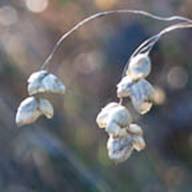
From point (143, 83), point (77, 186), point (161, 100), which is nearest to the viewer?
point (143, 83)

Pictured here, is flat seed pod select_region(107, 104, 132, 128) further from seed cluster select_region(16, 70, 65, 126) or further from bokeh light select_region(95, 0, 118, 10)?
bokeh light select_region(95, 0, 118, 10)

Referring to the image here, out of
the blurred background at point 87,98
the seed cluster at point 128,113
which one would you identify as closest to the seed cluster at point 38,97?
the seed cluster at point 128,113

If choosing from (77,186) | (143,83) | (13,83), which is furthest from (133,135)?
(13,83)

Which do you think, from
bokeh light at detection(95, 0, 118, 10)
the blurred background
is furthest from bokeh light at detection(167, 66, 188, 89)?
bokeh light at detection(95, 0, 118, 10)

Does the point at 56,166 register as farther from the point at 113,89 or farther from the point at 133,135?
the point at 133,135

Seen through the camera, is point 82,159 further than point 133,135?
Yes

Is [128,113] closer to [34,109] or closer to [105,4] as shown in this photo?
[34,109]

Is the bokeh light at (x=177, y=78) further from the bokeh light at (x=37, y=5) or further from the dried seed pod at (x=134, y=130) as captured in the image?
the dried seed pod at (x=134, y=130)

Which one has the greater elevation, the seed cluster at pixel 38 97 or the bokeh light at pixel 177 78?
the bokeh light at pixel 177 78

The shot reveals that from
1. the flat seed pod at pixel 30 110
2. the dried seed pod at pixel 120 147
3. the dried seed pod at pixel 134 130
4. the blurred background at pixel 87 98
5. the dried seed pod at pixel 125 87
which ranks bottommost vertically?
the dried seed pod at pixel 120 147
